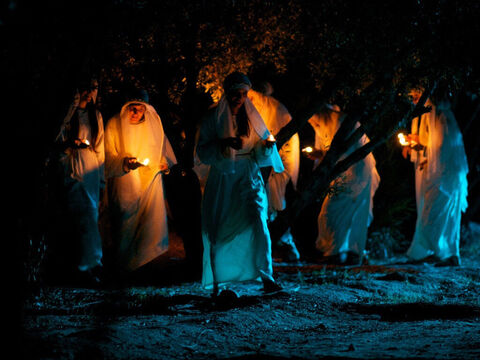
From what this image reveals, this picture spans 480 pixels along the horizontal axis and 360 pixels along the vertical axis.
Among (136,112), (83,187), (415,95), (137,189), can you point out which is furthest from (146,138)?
(415,95)

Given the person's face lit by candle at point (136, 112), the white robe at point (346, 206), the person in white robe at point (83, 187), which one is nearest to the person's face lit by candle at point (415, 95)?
the white robe at point (346, 206)

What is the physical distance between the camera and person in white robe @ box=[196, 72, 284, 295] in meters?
7.17

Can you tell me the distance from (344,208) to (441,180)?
5.29ft

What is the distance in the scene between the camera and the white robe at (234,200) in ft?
23.6

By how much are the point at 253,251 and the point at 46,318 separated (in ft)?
7.51

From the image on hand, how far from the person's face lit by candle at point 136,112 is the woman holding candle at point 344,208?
3.31 metres

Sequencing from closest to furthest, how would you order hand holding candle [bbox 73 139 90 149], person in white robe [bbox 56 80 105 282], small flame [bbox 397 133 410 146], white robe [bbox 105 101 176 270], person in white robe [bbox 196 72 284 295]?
person in white robe [bbox 196 72 284 295] < hand holding candle [bbox 73 139 90 149] < person in white robe [bbox 56 80 105 282] < white robe [bbox 105 101 176 270] < small flame [bbox 397 133 410 146]

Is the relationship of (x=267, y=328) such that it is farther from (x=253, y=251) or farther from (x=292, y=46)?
(x=292, y=46)

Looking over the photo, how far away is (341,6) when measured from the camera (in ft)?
27.3

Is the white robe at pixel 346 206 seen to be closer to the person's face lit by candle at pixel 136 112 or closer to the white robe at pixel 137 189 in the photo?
the white robe at pixel 137 189

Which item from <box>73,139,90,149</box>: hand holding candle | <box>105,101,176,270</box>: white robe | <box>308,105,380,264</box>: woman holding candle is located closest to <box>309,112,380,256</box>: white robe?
<box>308,105,380,264</box>: woman holding candle

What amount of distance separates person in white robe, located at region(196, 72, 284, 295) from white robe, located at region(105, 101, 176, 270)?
5.76 ft

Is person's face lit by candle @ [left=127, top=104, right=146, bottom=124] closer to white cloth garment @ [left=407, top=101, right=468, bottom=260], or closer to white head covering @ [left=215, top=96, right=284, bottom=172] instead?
white head covering @ [left=215, top=96, right=284, bottom=172]

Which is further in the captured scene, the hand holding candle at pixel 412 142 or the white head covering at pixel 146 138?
the hand holding candle at pixel 412 142
